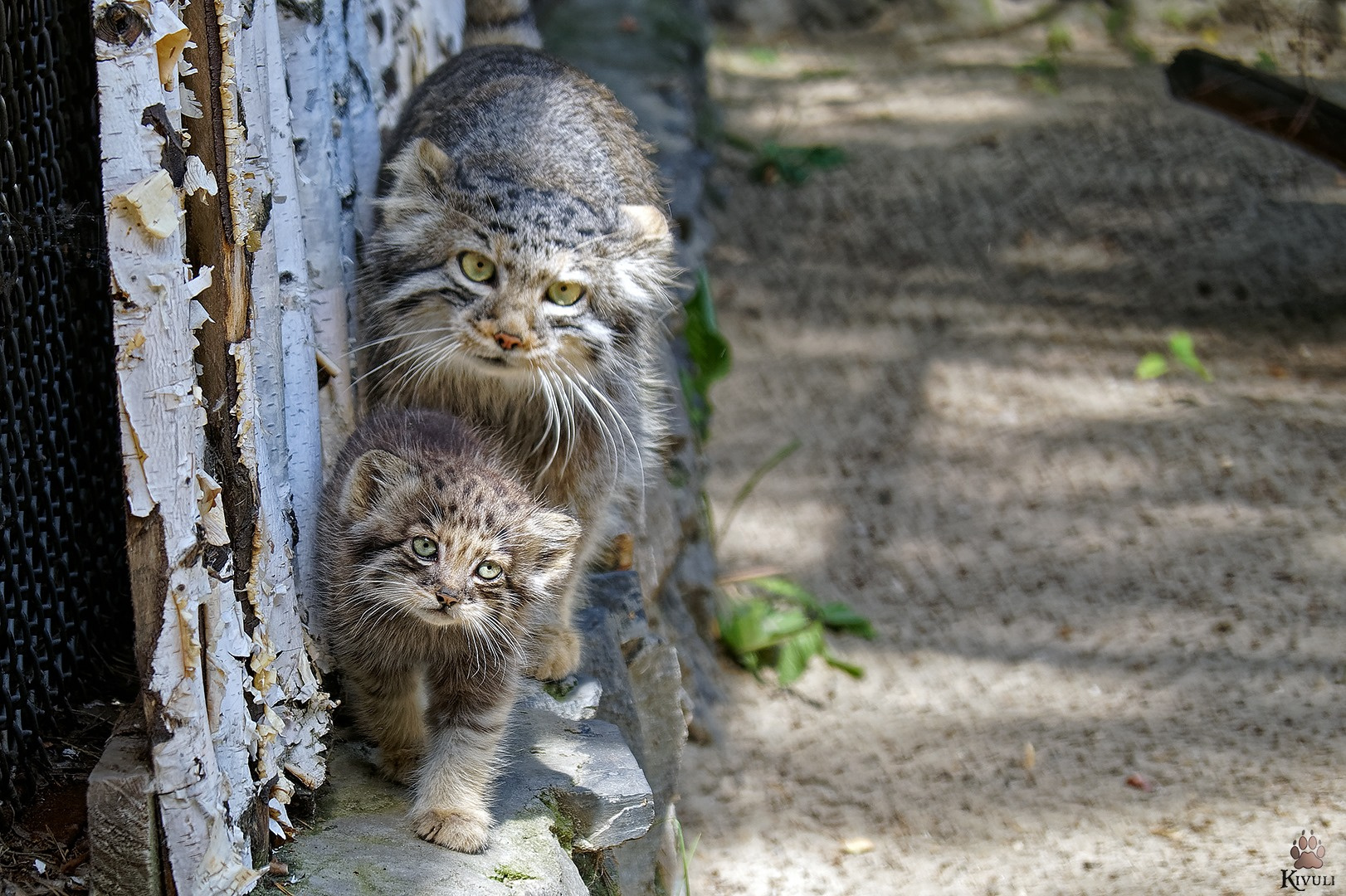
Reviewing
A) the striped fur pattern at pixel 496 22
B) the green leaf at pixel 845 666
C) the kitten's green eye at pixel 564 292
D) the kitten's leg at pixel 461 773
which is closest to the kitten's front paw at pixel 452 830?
the kitten's leg at pixel 461 773

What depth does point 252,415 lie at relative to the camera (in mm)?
2531

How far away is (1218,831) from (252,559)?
2975 millimetres

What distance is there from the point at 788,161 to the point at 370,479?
6.11m

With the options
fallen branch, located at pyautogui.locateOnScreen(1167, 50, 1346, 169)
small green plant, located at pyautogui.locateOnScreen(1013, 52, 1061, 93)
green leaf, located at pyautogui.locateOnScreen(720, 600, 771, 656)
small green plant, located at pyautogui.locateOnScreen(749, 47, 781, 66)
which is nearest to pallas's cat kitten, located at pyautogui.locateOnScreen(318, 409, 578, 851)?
green leaf, located at pyautogui.locateOnScreen(720, 600, 771, 656)

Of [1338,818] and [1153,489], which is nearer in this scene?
[1338,818]

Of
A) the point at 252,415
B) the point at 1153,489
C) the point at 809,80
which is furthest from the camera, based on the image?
the point at 809,80

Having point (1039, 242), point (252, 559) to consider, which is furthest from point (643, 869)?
point (1039, 242)

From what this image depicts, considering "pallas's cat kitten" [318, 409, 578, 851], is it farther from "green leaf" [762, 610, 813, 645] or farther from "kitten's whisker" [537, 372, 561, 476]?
"green leaf" [762, 610, 813, 645]

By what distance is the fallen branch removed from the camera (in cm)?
577

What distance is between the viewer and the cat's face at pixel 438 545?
2744 millimetres

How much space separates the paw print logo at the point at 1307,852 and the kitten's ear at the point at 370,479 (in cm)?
266

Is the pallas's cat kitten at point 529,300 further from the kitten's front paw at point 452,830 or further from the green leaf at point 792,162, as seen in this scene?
the green leaf at point 792,162

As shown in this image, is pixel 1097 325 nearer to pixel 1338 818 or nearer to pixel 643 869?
pixel 1338 818

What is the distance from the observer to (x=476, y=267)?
11.3 feet
